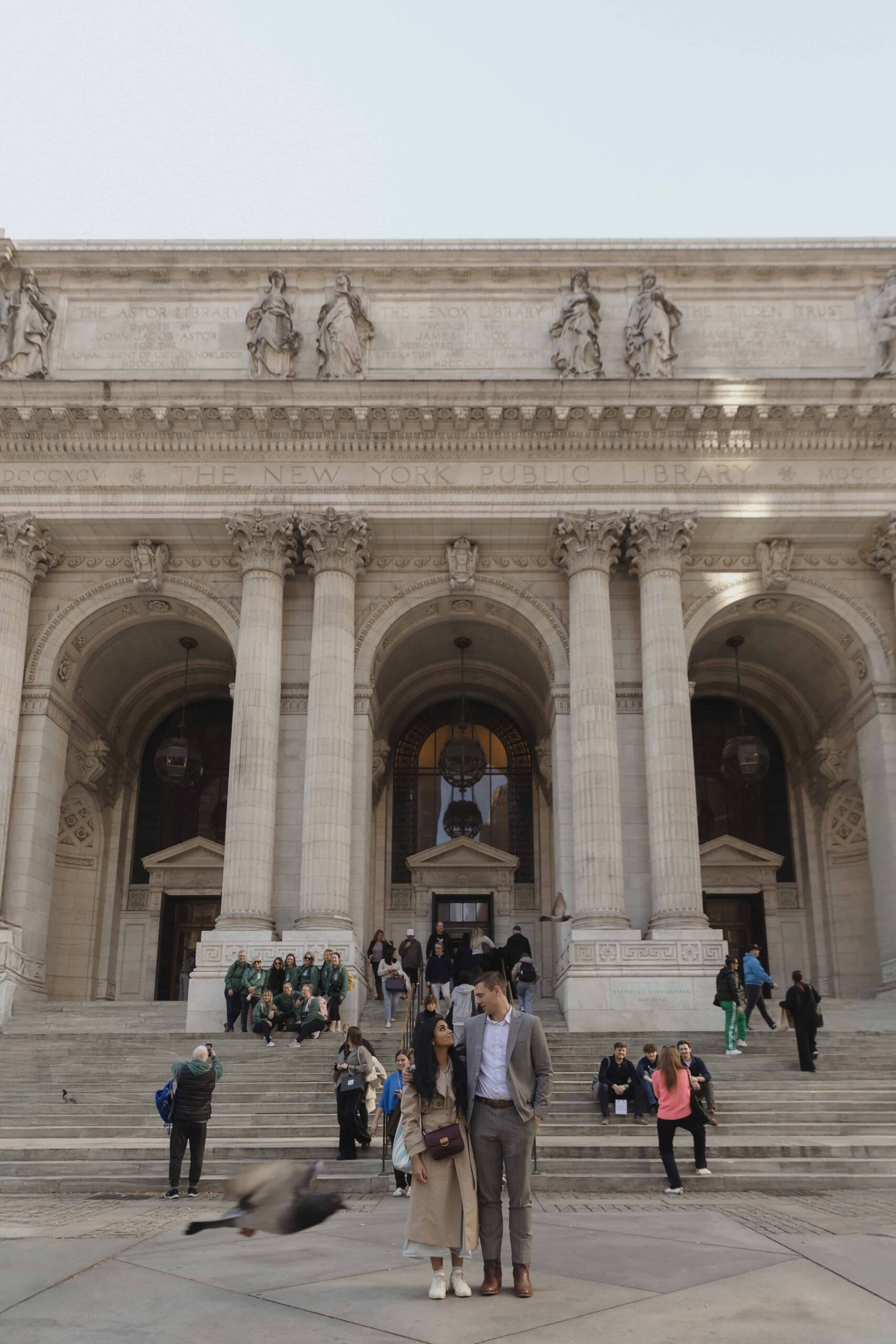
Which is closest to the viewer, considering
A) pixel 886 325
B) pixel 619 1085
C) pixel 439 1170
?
pixel 439 1170

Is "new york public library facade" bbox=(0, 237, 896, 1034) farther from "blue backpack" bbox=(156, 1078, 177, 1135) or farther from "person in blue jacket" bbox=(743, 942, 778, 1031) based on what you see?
"blue backpack" bbox=(156, 1078, 177, 1135)

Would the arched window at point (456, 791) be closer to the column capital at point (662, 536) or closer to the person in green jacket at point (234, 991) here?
the column capital at point (662, 536)

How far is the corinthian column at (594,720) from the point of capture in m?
24.5

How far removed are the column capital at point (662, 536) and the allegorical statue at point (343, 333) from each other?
24.8 ft

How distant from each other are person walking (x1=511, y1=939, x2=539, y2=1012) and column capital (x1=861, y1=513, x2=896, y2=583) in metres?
12.3

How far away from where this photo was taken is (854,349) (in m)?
28.6

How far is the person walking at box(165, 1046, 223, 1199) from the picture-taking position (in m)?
12.5

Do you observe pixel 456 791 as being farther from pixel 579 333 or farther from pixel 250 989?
pixel 579 333

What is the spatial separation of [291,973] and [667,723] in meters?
9.54

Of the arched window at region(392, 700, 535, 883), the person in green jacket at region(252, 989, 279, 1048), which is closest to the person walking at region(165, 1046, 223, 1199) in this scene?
the person in green jacket at region(252, 989, 279, 1048)

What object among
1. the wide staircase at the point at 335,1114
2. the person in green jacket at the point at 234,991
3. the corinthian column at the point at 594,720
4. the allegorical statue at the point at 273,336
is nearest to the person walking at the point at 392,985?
the wide staircase at the point at 335,1114

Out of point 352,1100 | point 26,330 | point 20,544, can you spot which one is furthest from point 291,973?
point 26,330

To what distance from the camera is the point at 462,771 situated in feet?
96.3

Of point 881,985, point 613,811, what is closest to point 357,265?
point 613,811
